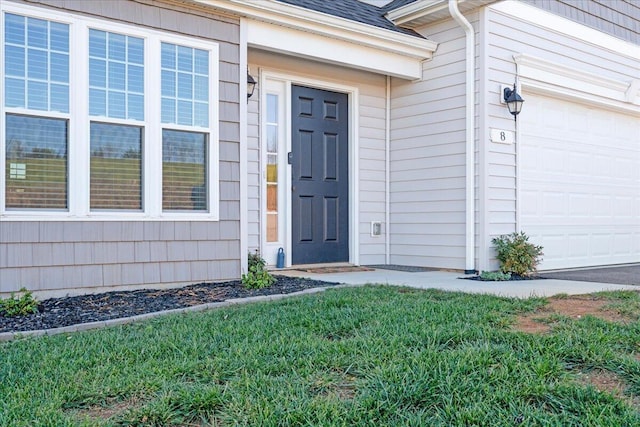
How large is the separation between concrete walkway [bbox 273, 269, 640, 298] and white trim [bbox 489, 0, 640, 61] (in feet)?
9.91

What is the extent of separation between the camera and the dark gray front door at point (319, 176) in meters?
6.78

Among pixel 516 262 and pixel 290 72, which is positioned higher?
pixel 290 72

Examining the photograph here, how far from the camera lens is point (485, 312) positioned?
3703 mm

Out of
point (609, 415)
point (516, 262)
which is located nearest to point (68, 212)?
point (609, 415)

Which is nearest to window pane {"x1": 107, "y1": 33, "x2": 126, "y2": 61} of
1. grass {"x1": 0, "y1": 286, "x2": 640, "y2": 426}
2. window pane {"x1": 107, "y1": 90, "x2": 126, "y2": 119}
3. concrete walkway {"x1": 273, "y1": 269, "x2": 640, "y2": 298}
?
window pane {"x1": 107, "y1": 90, "x2": 126, "y2": 119}

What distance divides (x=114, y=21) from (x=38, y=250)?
192 centimetres

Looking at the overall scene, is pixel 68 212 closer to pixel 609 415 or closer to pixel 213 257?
pixel 213 257

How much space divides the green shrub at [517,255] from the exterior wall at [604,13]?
9.36 feet

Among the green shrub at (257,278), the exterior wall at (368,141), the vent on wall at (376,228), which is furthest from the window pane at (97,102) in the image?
the vent on wall at (376,228)

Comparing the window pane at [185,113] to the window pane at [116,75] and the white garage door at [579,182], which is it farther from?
the white garage door at [579,182]

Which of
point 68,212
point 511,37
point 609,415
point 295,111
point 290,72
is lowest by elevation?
point 609,415

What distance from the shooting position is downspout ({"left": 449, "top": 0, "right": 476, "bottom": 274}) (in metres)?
6.40

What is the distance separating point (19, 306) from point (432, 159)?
4622 millimetres

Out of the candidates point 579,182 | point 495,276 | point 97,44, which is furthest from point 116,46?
point 579,182
